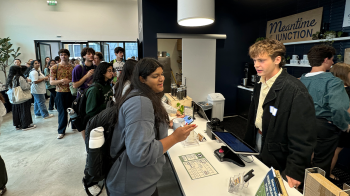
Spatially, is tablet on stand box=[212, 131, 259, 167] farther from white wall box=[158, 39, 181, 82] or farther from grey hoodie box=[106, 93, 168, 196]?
white wall box=[158, 39, 181, 82]

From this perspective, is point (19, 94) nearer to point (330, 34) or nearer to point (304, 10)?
point (330, 34)

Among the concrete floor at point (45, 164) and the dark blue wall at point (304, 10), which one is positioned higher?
the dark blue wall at point (304, 10)

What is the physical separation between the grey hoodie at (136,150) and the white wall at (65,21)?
7.99 metres

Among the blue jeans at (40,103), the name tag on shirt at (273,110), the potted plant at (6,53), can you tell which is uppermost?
the potted plant at (6,53)

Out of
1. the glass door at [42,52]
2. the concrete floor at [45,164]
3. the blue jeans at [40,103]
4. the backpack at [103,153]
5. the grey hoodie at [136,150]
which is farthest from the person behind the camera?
the glass door at [42,52]

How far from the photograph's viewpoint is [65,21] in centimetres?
763

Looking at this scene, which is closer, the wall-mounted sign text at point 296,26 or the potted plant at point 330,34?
the potted plant at point 330,34

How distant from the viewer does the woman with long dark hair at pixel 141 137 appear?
3.13ft

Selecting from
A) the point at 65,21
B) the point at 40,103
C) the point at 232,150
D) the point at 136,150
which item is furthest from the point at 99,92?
the point at 65,21

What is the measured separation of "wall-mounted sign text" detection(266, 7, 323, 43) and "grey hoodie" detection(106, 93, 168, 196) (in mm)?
4089

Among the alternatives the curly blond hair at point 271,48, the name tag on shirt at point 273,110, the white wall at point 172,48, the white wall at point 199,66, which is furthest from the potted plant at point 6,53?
the name tag on shirt at point 273,110

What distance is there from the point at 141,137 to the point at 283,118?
3.33ft

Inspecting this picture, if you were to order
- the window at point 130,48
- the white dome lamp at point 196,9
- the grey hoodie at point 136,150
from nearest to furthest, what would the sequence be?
the grey hoodie at point 136,150, the white dome lamp at point 196,9, the window at point 130,48

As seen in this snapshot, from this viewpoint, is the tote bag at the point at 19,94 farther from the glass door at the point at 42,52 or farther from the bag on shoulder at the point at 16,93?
the glass door at the point at 42,52
